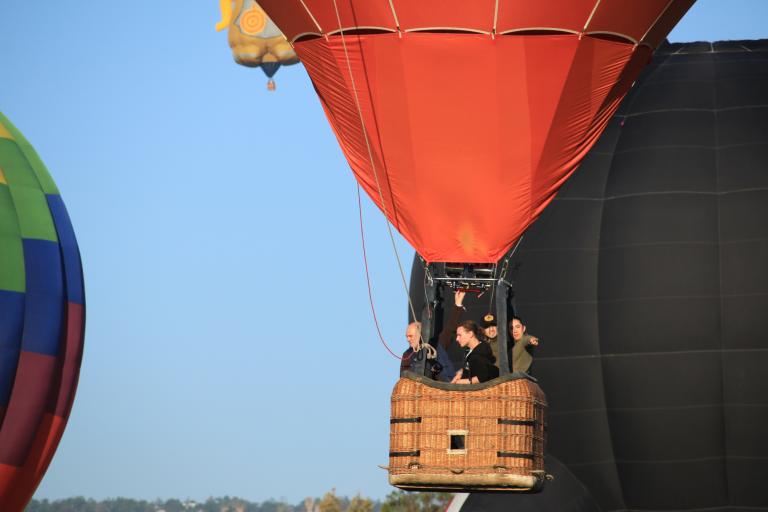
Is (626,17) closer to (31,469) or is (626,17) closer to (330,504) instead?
(31,469)

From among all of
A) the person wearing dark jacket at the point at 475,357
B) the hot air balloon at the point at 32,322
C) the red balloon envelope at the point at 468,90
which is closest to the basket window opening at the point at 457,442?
the person wearing dark jacket at the point at 475,357

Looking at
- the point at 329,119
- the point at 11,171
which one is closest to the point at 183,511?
the point at 11,171

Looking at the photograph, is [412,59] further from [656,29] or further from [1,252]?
[1,252]

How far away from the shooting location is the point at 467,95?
8.98 metres

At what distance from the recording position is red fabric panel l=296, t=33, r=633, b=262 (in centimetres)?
894

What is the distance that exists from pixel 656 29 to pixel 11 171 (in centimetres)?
805

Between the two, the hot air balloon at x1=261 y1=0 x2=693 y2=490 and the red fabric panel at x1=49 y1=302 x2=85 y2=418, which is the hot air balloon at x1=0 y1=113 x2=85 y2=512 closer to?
the red fabric panel at x1=49 y1=302 x2=85 y2=418

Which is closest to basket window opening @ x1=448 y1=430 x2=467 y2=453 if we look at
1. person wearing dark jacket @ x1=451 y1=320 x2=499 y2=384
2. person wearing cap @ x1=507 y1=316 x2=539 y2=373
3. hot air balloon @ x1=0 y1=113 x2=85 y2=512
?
person wearing dark jacket @ x1=451 y1=320 x2=499 y2=384

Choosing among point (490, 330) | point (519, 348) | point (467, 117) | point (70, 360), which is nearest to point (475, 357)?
point (519, 348)

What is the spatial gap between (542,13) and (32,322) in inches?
305

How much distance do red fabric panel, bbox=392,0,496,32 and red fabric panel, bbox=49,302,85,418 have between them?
7.71 m

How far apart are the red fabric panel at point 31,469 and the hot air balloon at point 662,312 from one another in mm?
4121

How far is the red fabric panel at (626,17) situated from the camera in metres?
8.93

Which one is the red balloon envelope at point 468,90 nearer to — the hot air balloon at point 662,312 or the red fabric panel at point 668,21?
the red fabric panel at point 668,21
